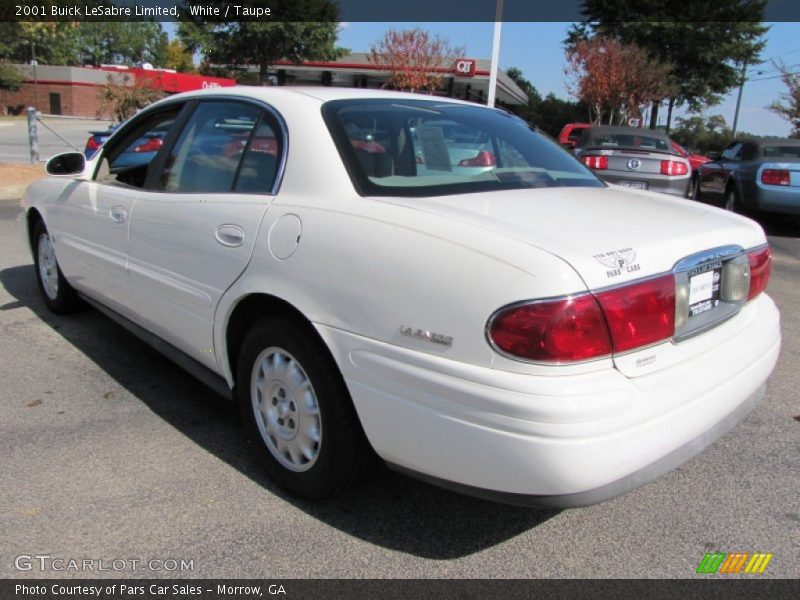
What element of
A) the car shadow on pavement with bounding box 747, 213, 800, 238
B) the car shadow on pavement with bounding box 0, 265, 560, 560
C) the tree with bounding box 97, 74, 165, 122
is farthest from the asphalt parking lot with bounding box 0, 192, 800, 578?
the tree with bounding box 97, 74, 165, 122

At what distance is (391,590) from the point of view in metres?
2.28

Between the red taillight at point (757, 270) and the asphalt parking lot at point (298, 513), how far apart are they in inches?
33.5

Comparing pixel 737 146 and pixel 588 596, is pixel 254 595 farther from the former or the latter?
pixel 737 146

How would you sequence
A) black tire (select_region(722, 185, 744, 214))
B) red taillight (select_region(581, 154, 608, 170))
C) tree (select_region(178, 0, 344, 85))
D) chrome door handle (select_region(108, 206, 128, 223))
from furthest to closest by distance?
tree (select_region(178, 0, 344, 85)) < black tire (select_region(722, 185, 744, 214)) < red taillight (select_region(581, 154, 608, 170)) < chrome door handle (select_region(108, 206, 128, 223))

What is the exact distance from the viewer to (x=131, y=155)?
4.38m

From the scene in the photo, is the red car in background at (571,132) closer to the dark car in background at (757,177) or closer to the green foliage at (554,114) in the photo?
the dark car in background at (757,177)

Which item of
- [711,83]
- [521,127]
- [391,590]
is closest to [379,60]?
[711,83]

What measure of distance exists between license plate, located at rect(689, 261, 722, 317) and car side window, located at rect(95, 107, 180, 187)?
2924 millimetres

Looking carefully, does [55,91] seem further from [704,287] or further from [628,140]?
[704,287]

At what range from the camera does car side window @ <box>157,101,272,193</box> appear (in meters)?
2.97

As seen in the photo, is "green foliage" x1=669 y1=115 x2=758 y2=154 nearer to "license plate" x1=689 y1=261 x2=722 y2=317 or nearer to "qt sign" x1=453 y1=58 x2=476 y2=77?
"qt sign" x1=453 y1=58 x2=476 y2=77

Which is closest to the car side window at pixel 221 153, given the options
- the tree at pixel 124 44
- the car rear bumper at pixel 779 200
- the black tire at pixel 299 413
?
the black tire at pixel 299 413

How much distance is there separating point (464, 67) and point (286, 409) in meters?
32.9

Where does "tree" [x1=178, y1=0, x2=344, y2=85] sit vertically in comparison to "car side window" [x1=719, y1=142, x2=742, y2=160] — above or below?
above
